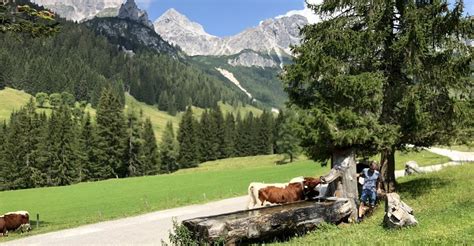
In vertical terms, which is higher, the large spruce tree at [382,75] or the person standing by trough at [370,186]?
the large spruce tree at [382,75]

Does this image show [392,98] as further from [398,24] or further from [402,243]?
[402,243]

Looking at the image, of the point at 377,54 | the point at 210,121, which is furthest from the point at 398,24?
the point at 210,121

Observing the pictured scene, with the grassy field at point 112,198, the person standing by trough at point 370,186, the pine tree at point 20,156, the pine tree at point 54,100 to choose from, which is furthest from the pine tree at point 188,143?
the pine tree at point 54,100

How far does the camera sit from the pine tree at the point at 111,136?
87.1 meters

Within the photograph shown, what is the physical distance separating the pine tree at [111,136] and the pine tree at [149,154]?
5.10m

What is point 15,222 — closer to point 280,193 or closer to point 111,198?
point 280,193

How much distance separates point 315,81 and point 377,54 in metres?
2.98

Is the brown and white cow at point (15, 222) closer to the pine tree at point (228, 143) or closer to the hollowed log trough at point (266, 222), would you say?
the hollowed log trough at point (266, 222)

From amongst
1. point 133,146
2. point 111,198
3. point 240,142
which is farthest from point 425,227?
point 240,142

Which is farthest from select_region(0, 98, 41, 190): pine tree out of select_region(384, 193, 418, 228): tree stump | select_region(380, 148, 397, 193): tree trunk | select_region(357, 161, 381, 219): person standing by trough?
select_region(384, 193, 418, 228): tree stump

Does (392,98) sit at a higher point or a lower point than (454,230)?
higher

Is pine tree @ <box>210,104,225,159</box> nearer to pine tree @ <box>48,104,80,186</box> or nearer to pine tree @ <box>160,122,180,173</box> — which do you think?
pine tree @ <box>160,122,180,173</box>

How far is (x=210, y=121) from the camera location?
118 metres

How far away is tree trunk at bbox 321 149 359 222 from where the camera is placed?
1672 centimetres
